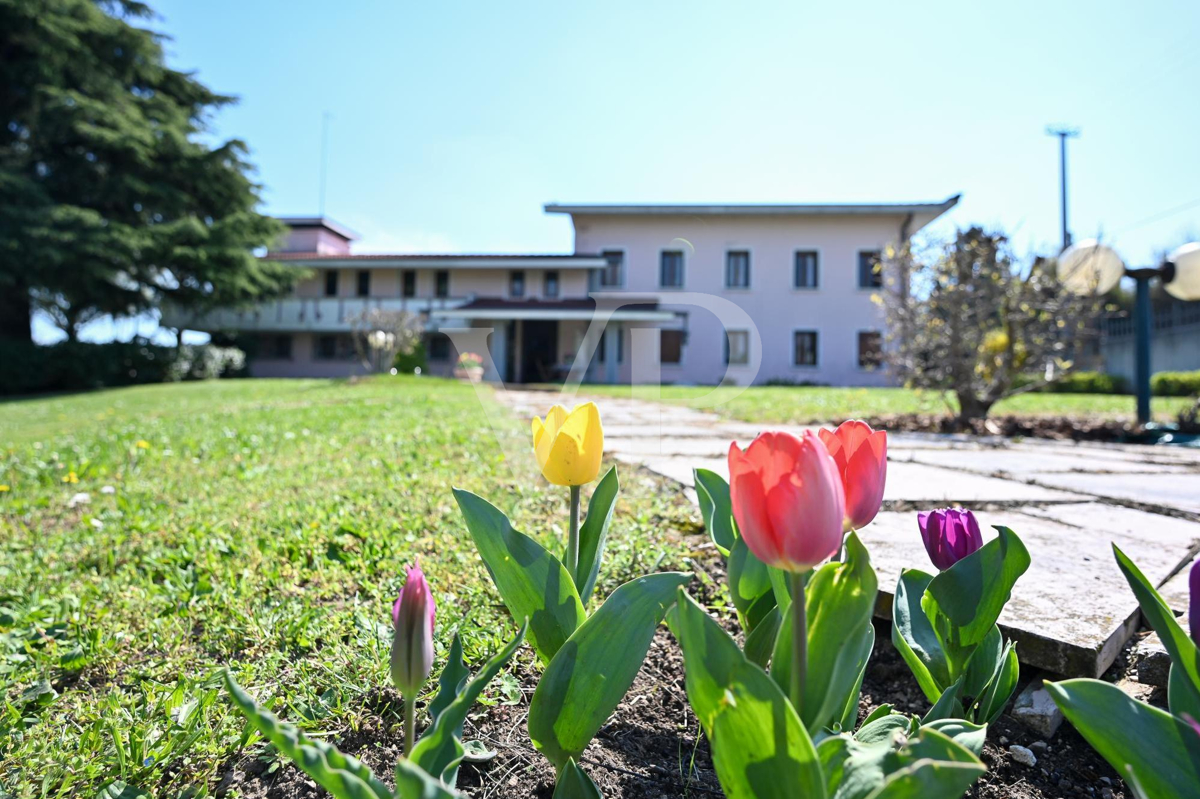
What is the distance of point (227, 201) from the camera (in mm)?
19906

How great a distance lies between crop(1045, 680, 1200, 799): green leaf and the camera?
55cm

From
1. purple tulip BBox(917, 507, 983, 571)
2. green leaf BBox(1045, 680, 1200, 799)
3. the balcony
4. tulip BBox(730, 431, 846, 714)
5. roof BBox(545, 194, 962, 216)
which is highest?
roof BBox(545, 194, 962, 216)

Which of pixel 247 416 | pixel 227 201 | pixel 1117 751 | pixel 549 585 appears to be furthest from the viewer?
pixel 227 201

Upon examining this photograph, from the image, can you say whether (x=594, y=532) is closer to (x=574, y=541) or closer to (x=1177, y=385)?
(x=574, y=541)

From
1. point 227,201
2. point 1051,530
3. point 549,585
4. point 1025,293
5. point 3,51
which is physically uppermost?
point 3,51

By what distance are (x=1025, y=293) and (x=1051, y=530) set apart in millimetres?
4739

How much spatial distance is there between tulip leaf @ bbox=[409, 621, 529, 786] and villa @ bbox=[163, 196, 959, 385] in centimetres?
1873

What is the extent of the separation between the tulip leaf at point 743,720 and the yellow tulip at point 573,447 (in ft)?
0.98

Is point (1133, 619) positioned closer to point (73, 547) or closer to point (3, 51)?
point (73, 547)

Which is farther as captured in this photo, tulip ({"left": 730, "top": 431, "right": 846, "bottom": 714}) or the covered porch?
the covered porch

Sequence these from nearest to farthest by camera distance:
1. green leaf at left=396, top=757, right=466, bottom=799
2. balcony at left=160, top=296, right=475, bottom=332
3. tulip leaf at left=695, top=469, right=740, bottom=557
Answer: green leaf at left=396, top=757, right=466, bottom=799, tulip leaf at left=695, top=469, right=740, bottom=557, balcony at left=160, top=296, right=475, bottom=332

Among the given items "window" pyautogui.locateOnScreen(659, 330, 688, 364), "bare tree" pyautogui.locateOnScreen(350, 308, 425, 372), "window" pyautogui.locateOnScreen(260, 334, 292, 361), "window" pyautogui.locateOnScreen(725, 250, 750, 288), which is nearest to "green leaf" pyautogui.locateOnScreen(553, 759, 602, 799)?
"bare tree" pyautogui.locateOnScreen(350, 308, 425, 372)

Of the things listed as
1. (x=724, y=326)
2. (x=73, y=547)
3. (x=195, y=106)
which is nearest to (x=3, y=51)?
(x=195, y=106)

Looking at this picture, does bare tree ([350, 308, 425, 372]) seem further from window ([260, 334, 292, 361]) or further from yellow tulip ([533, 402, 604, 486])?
yellow tulip ([533, 402, 604, 486])
